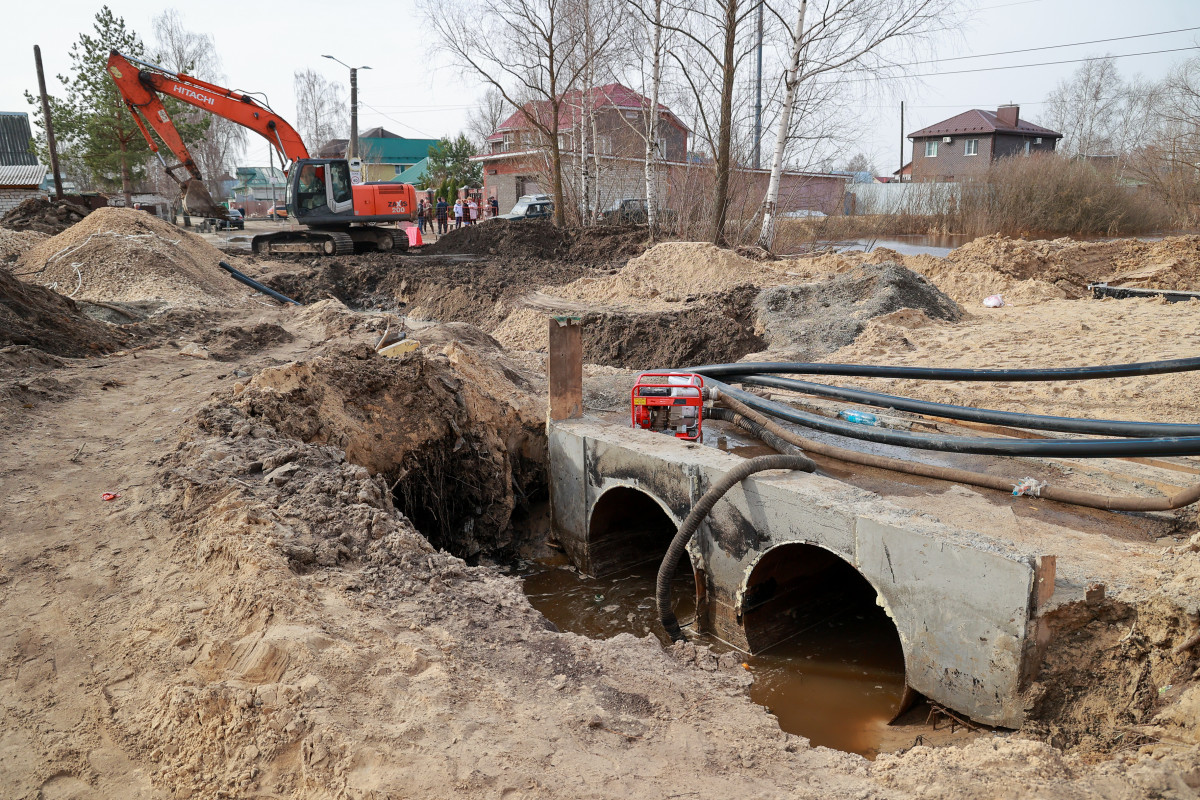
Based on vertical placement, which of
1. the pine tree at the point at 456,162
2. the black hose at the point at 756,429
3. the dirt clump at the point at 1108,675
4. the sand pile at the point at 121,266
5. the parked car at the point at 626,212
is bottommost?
the dirt clump at the point at 1108,675

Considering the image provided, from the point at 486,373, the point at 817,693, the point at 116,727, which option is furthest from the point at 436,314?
the point at 116,727

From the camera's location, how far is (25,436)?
546cm

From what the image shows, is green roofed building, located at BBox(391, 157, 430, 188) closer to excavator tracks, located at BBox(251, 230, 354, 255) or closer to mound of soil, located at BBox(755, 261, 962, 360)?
excavator tracks, located at BBox(251, 230, 354, 255)

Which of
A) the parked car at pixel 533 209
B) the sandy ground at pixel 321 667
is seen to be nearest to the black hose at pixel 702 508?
the sandy ground at pixel 321 667

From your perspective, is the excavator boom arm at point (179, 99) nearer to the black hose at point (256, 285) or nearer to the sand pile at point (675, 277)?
the black hose at point (256, 285)

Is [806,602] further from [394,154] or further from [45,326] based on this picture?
[394,154]

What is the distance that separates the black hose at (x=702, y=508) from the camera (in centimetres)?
479

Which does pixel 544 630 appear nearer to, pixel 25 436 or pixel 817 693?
pixel 817 693

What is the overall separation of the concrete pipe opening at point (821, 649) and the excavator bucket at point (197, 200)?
18125 millimetres

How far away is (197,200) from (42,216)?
3.29 meters

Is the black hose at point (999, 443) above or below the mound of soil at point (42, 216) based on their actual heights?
below

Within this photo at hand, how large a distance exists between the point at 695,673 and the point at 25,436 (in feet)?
A: 16.6

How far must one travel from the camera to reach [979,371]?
608 centimetres

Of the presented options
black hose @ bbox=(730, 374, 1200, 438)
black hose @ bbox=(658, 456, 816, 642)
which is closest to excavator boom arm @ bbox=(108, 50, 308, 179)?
black hose @ bbox=(730, 374, 1200, 438)
